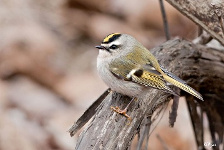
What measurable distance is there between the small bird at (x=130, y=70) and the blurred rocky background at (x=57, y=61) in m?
2.44

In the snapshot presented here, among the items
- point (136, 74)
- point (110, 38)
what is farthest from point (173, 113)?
point (110, 38)

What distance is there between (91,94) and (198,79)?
295 cm

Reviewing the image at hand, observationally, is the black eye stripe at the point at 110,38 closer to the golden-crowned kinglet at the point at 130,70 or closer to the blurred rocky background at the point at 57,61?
the golden-crowned kinglet at the point at 130,70

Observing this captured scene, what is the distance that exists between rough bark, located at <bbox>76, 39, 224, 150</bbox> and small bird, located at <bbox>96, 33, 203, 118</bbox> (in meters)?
0.11

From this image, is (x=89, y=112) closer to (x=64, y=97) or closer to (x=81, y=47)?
(x=64, y=97)

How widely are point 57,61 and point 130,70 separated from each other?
4155 mm

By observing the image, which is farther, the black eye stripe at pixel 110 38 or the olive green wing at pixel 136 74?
the black eye stripe at pixel 110 38

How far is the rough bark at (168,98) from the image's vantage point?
128 inches

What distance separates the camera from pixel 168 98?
4.08 m

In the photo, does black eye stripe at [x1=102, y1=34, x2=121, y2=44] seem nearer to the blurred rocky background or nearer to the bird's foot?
the bird's foot

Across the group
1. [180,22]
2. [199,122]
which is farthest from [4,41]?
[199,122]

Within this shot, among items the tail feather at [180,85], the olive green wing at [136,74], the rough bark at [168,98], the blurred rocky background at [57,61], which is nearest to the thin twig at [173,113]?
the rough bark at [168,98]

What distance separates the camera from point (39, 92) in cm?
712

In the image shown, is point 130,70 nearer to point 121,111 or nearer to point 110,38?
point 110,38
